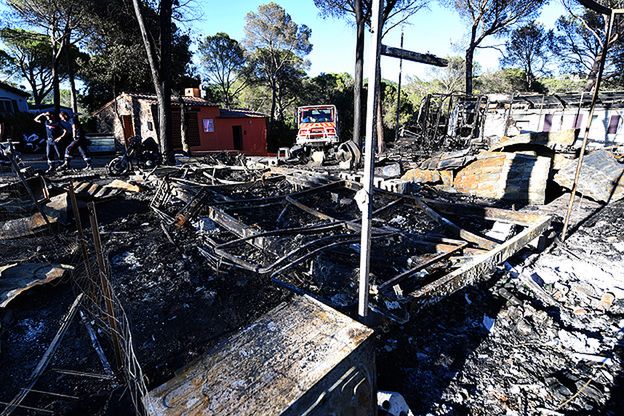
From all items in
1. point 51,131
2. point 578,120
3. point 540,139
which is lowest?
point 540,139

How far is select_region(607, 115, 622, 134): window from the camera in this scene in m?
13.7

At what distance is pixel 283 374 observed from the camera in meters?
1.54

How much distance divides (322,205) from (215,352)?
4775mm

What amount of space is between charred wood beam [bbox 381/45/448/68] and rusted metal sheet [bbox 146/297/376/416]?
146cm

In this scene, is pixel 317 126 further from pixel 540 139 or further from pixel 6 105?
pixel 6 105

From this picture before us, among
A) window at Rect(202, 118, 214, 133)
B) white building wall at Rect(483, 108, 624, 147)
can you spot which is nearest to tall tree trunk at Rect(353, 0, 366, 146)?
white building wall at Rect(483, 108, 624, 147)

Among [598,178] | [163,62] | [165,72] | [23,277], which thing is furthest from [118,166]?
[598,178]

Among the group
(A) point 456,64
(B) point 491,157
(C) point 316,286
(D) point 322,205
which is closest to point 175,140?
(D) point 322,205

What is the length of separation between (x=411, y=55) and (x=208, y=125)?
833 inches

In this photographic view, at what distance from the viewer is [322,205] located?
6.37 m

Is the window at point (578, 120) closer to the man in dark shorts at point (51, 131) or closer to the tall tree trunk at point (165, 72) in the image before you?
the tall tree trunk at point (165, 72)

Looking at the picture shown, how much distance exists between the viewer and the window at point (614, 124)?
13711 mm

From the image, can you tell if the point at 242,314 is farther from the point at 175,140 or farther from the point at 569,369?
the point at 175,140

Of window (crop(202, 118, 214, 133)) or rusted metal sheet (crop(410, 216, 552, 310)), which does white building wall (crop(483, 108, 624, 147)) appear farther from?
window (crop(202, 118, 214, 133))
